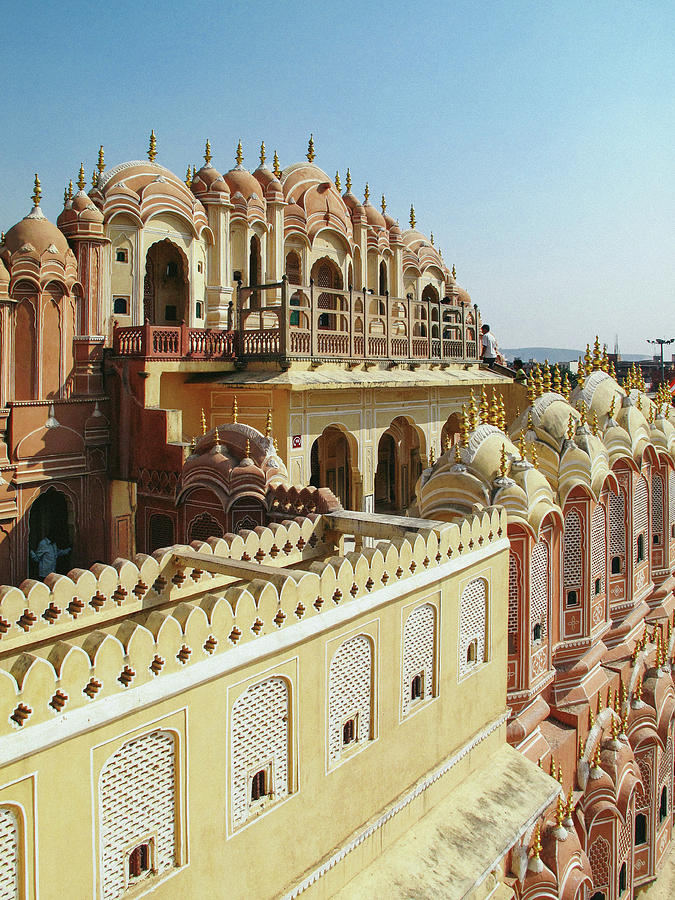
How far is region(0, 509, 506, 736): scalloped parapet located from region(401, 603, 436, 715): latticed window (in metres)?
0.54

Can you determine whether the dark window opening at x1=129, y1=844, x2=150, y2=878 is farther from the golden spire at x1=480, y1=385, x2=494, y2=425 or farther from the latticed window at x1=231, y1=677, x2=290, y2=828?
the golden spire at x1=480, y1=385, x2=494, y2=425

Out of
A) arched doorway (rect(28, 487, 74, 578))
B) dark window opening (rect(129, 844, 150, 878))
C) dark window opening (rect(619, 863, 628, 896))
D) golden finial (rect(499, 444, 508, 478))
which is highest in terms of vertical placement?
golden finial (rect(499, 444, 508, 478))

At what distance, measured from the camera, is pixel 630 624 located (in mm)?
13883

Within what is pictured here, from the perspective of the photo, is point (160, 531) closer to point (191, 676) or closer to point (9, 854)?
point (191, 676)

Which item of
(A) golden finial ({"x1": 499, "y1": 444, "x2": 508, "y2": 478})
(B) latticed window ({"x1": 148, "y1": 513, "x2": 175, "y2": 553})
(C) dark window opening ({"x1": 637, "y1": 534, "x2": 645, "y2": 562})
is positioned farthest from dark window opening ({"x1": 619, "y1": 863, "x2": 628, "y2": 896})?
(B) latticed window ({"x1": 148, "y1": 513, "x2": 175, "y2": 553})

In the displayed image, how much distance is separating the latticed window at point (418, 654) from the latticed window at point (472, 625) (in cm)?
67

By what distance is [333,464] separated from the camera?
21969mm

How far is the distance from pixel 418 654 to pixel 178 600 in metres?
2.48

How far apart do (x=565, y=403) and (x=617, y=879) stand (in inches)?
306

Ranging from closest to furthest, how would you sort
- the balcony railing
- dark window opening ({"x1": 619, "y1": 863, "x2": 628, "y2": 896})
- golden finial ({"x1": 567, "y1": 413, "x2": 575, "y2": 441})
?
golden finial ({"x1": 567, "y1": 413, "x2": 575, "y2": 441}), dark window opening ({"x1": 619, "y1": 863, "x2": 628, "y2": 896}), the balcony railing

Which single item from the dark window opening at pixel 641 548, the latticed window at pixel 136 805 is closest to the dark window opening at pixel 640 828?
the dark window opening at pixel 641 548

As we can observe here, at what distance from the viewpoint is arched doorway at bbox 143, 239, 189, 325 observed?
60.5ft

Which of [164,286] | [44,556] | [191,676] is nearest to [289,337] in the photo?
[164,286]

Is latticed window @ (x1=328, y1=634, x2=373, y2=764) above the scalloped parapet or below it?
below
